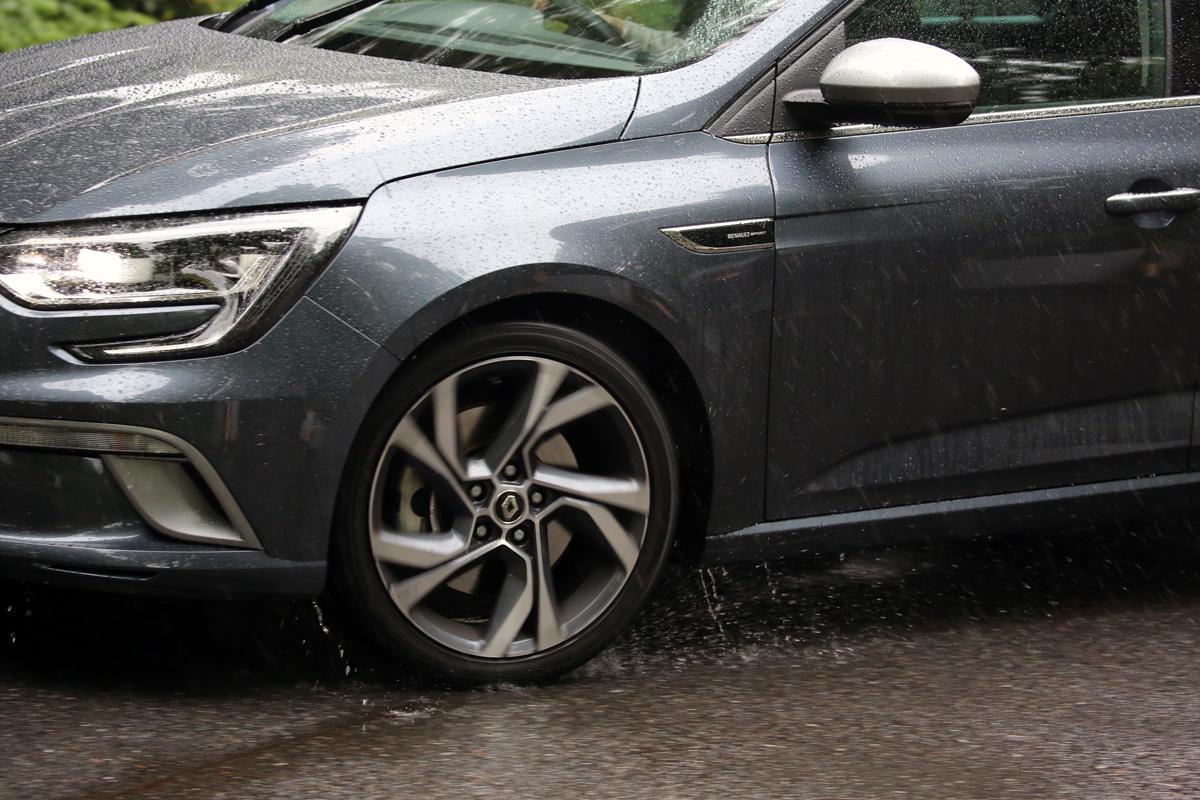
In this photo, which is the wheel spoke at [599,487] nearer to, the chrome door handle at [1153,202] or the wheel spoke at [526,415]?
the wheel spoke at [526,415]

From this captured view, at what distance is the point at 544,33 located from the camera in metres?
4.03

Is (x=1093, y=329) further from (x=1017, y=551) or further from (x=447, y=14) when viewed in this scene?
(x=447, y=14)

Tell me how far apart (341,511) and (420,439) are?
197mm

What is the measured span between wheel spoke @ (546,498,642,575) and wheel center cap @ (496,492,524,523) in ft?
0.21

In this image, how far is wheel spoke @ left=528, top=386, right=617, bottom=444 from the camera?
139 inches

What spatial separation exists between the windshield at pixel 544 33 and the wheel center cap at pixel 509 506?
2.86 ft

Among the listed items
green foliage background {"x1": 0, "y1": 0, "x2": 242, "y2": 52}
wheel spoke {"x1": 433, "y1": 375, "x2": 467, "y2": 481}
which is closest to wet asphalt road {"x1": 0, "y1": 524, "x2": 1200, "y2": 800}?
wheel spoke {"x1": 433, "y1": 375, "x2": 467, "y2": 481}

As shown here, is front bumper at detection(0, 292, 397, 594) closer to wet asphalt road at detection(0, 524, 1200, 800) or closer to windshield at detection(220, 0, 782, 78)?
wet asphalt road at detection(0, 524, 1200, 800)

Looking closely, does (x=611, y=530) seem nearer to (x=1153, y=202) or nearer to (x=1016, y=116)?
(x=1016, y=116)

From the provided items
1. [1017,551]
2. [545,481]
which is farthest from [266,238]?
[1017,551]

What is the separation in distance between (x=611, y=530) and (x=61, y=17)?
5.30m

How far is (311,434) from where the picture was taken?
3262 mm

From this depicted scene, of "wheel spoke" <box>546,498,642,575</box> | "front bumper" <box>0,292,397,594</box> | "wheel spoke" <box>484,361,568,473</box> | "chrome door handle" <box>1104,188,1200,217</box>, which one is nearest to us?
"front bumper" <box>0,292,397,594</box>

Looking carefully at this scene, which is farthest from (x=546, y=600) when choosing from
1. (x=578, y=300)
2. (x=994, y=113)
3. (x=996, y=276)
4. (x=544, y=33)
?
Result: (x=994, y=113)
